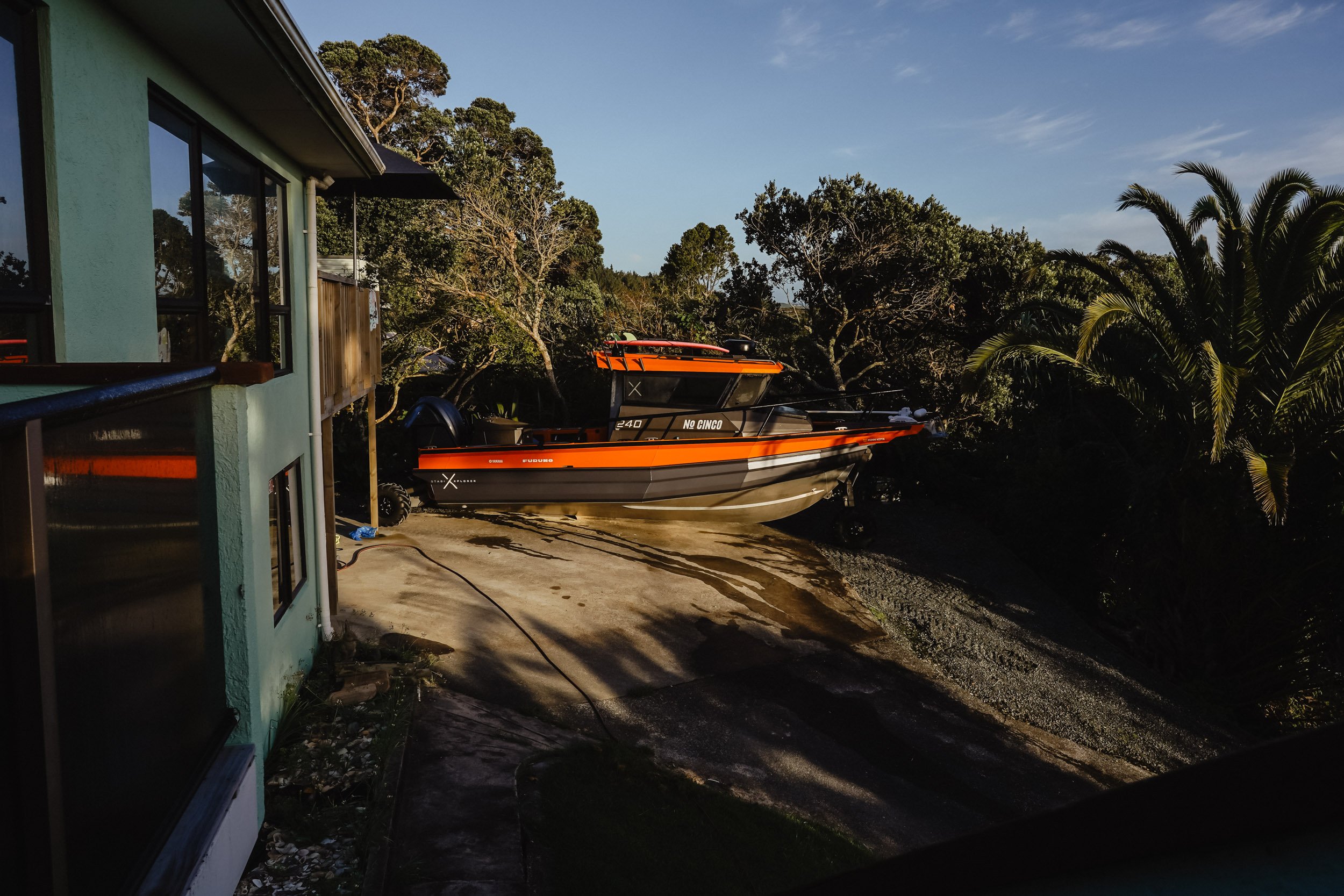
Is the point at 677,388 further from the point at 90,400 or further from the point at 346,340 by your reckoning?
the point at 90,400

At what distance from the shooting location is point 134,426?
2559 millimetres

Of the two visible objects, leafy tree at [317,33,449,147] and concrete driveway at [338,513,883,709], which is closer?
concrete driveway at [338,513,883,709]

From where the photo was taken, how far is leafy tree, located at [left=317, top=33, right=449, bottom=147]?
34.5 m

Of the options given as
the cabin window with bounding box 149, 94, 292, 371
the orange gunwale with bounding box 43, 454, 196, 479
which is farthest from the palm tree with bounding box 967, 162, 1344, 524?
the orange gunwale with bounding box 43, 454, 196, 479

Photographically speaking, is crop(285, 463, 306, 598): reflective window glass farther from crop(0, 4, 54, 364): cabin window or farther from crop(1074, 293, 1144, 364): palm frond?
crop(1074, 293, 1144, 364): palm frond

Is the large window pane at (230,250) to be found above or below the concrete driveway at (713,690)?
above

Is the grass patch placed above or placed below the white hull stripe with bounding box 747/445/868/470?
below

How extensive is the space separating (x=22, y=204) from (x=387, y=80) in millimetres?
36825

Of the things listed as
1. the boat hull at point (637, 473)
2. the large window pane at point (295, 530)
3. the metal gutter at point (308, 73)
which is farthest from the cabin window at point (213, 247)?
the boat hull at point (637, 473)

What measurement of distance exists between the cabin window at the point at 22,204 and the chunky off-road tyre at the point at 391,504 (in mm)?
10587

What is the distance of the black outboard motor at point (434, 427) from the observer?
47.5ft

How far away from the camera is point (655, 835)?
580cm

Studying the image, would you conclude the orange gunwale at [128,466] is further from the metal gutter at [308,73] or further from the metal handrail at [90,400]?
the metal gutter at [308,73]

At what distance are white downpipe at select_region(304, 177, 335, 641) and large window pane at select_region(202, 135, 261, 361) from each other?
48.4 inches
